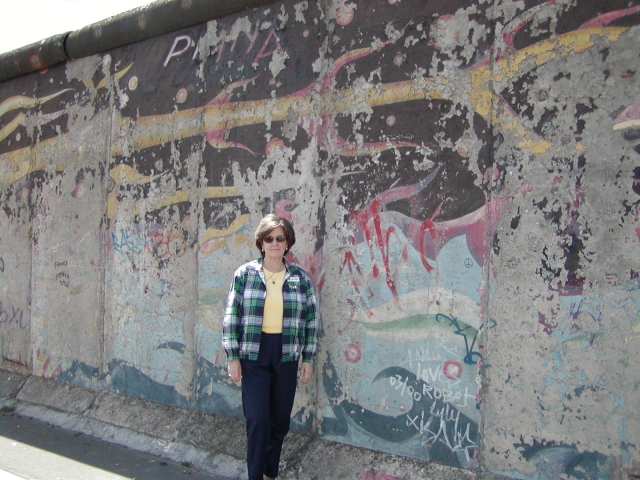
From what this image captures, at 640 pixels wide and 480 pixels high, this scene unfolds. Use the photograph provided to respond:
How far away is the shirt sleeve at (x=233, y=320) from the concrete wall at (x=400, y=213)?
0.67 m

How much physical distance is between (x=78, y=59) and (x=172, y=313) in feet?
9.11

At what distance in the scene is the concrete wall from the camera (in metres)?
3.00

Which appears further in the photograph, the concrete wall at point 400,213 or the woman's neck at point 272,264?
the woman's neck at point 272,264

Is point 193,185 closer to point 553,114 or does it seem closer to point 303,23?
point 303,23

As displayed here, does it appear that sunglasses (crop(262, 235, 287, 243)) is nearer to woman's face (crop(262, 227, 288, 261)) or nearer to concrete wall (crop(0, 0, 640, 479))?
woman's face (crop(262, 227, 288, 261))

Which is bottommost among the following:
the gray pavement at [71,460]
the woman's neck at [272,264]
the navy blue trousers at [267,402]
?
the gray pavement at [71,460]

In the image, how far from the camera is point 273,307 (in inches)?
135

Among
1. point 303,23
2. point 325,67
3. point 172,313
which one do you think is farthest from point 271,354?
point 303,23

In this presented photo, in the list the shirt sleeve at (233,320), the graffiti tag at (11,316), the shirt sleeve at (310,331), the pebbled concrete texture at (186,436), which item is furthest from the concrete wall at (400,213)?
the graffiti tag at (11,316)

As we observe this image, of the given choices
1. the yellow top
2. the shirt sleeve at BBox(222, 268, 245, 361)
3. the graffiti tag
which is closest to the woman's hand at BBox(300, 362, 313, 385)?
the yellow top

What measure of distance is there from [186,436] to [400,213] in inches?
93.5

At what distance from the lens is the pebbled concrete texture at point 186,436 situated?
11.6 feet

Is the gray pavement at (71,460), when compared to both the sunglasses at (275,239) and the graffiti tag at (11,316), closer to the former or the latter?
the graffiti tag at (11,316)

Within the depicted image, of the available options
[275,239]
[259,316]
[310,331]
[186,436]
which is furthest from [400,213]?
[186,436]
